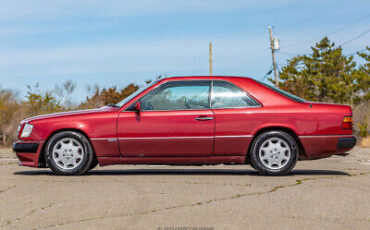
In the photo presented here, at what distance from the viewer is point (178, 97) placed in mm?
8312

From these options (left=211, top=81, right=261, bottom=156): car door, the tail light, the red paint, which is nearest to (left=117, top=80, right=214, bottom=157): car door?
the red paint

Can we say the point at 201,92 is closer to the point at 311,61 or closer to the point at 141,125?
the point at 141,125

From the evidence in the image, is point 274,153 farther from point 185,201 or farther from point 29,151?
point 29,151

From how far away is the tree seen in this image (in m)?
59.5

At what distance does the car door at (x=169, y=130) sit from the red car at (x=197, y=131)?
0.05ft

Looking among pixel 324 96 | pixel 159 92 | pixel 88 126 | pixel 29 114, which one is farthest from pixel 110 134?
pixel 324 96

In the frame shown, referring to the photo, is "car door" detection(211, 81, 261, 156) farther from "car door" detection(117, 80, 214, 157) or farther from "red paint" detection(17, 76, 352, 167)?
"car door" detection(117, 80, 214, 157)

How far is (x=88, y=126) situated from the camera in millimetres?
8203

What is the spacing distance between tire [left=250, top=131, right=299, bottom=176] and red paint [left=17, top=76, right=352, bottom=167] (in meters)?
0.13

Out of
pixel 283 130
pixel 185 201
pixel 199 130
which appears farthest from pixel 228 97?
pixel 185 201

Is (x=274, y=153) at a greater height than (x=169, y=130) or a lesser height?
lesser

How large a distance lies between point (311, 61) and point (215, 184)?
58699mm

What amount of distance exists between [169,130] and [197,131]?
42cm

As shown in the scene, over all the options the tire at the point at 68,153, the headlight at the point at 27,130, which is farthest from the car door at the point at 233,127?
the headlight at the point at 27,130
